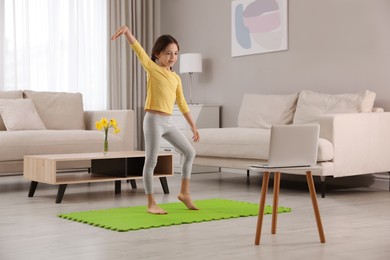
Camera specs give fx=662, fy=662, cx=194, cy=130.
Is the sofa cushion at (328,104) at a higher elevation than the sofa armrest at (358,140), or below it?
higher

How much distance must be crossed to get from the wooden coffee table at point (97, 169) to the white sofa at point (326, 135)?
27.4 inches

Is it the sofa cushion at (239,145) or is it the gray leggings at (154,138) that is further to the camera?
the sofa cushion at (239,145)

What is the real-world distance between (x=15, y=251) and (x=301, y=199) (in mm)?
2554

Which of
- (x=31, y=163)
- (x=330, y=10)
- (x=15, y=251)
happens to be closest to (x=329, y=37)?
(x=330, y=10)

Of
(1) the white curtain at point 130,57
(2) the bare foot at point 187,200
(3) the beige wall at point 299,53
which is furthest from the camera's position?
(1) the white curtain at point 130,57

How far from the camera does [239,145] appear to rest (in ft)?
18.6

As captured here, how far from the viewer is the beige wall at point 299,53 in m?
5.82

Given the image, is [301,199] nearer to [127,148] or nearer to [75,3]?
[127,148]

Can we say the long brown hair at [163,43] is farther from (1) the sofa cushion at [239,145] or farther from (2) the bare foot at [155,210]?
(1) the sofa cushion at [239,145]

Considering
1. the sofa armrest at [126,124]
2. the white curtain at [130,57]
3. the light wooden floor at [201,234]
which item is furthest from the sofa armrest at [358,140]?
the white curtain at [130,57]

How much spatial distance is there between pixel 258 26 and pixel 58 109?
2.25 meters

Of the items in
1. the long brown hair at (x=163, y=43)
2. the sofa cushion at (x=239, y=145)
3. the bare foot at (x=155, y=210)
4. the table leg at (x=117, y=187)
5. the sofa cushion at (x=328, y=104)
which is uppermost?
the long brown hair at (x=163, y=43)

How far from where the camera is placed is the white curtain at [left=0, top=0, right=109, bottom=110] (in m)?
7.41

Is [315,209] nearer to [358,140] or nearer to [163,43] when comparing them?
[163,43]
